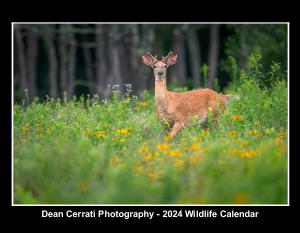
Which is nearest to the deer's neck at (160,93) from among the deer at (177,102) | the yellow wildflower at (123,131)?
the deer at (177,102)

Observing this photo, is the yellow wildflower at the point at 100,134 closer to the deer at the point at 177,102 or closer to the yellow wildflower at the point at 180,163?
the deer at the point at 177,102

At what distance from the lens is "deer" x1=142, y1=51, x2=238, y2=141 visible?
1330cm

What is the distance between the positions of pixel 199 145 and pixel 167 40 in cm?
2965

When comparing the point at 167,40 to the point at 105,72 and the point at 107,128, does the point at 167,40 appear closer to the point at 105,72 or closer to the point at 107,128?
the point at 105,72

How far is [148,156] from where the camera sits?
410 inches

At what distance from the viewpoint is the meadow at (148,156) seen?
8789mm

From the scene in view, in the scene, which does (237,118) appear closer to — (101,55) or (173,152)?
(173,152)

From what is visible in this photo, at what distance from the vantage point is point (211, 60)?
113 feet

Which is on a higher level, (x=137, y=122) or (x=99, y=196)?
(x=137, y=122)

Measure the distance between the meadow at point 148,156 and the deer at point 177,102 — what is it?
0.30 metres

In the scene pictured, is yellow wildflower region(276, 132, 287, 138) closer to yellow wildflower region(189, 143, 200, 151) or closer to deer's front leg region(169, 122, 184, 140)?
yellow wildflower region(189, 143, 200, 151)

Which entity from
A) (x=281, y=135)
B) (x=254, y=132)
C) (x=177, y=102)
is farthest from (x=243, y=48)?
(x=281, y=135)

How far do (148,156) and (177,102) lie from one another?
11.0 ft
